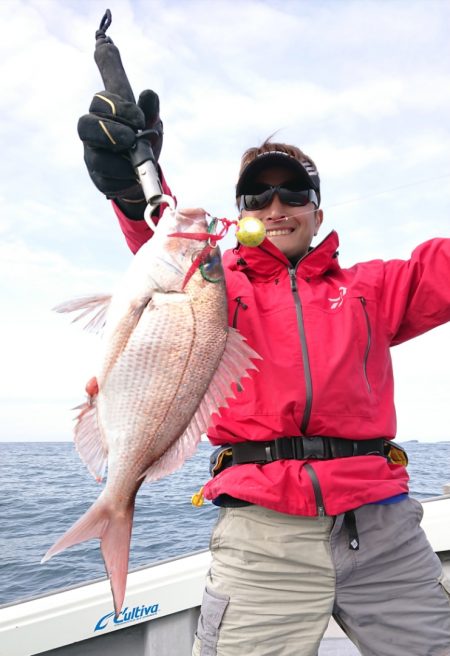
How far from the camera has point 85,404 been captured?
2.05 m

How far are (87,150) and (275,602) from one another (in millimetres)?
2176

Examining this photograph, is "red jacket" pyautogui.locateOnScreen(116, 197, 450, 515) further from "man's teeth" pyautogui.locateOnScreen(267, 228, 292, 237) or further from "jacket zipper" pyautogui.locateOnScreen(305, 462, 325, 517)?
"man's teeth" pyautogui.locateOnScreen(267, 228, 292, 237)

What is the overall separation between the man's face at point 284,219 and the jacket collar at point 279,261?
0.55 ft

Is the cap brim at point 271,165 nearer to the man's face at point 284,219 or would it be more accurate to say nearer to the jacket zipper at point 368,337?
the man's face at point 284,219

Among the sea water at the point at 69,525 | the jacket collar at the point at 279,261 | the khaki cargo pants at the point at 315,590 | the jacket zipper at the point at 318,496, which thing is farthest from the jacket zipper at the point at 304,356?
the sea water at the point at 69,525

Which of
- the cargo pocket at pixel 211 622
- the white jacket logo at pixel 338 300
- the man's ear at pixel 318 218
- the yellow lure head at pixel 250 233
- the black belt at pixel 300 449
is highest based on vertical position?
the man's ear at pixel 318 218

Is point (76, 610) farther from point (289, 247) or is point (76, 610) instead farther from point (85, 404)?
point (289, 247)

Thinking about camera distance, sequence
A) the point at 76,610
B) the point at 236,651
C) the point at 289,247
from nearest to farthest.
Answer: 1. the point at 236,651
2. the point at 289,247
3. the point at 76,610

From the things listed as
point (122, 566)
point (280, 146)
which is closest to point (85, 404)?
point (122, 566)

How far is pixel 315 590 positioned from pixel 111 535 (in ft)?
3.25

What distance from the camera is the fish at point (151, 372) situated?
202 cm

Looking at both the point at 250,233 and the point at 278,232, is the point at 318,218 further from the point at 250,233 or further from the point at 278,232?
the point at 250,233

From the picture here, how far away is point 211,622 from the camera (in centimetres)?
229

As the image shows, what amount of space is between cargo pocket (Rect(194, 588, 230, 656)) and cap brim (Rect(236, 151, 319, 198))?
2.09 m
